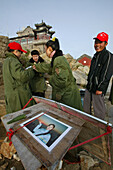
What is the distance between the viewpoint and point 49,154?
0.69 meters

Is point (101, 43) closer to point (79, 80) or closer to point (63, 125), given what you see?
point (63, 125)

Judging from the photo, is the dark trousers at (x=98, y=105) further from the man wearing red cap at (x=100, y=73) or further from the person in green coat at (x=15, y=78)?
the person in green coat at (x=15, y=78)

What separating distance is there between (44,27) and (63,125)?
3375cm

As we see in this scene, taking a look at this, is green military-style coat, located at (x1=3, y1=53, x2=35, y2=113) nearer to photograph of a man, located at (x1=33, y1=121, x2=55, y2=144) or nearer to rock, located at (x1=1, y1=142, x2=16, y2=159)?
rock, located at (x1=1, y1=142, x2=16, y2=159)

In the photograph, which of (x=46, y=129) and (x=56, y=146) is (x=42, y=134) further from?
(x=56, y=146)

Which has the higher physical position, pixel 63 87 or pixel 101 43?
pixel 101 43

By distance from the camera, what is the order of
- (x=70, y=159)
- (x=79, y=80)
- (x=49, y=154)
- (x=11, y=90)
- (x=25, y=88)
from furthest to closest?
(x=79, y=80), (x=25, y=88), (x=11, y=90), (x=70, y=159), (x=49, y=154)

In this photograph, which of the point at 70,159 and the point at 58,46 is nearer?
the point at 70,159

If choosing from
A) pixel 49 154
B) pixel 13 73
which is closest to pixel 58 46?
pixel 13 73

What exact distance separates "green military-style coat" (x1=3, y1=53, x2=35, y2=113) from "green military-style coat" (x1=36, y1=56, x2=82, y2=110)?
0.41 m

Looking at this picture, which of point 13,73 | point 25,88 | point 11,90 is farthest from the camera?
point 25,88

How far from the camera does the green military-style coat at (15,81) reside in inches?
70.5

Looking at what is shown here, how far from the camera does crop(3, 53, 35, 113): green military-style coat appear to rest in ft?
5.88

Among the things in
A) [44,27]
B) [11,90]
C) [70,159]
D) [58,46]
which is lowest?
[70,159]
